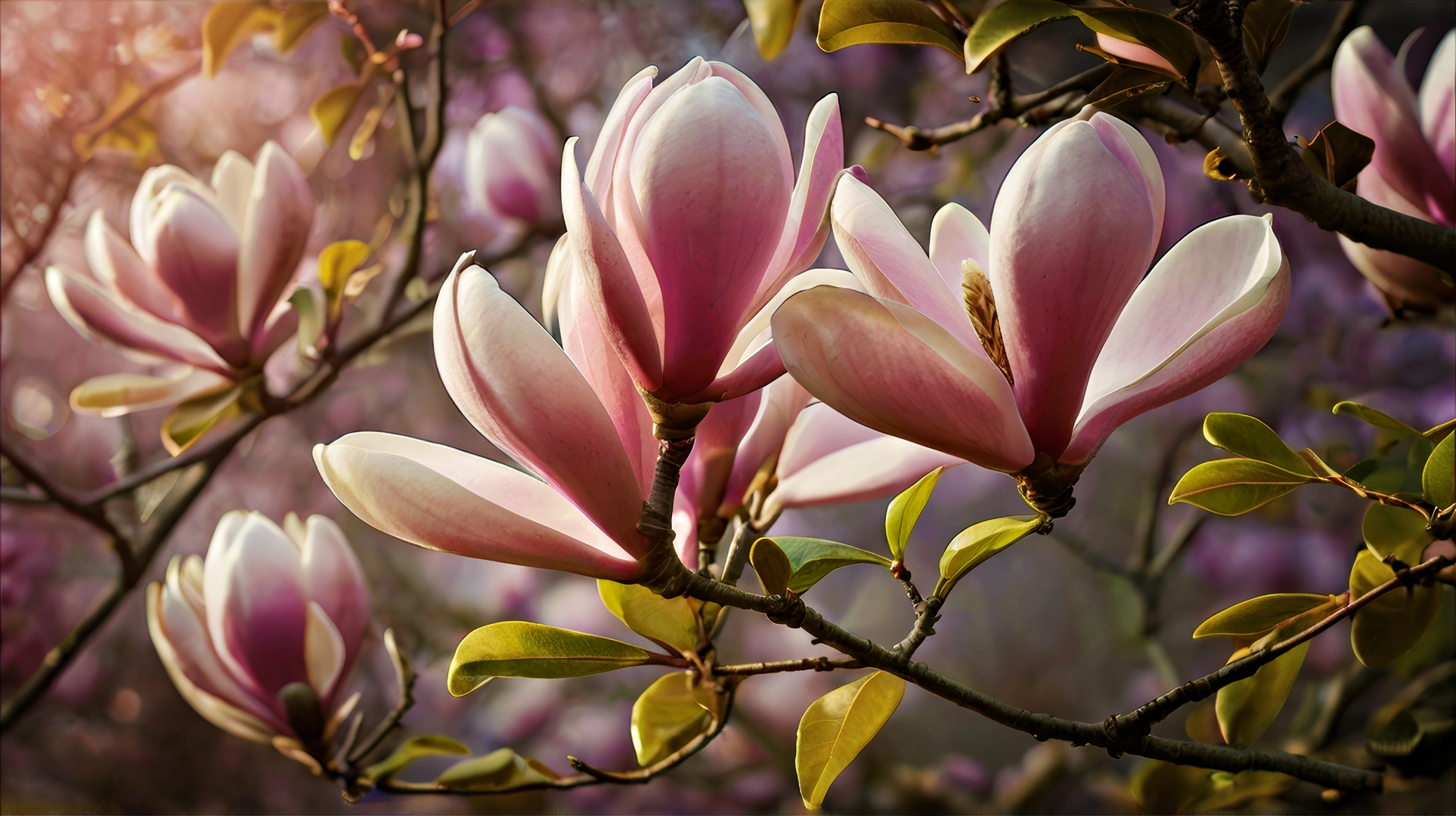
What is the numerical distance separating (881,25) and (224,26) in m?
0.40

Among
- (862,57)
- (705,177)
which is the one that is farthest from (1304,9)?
(705,177)

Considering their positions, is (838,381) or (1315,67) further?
(1315,67)

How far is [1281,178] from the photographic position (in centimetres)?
16

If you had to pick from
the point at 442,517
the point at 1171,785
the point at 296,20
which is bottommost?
the point at 1171,785

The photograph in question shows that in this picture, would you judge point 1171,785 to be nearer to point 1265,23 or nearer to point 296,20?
point 1265,23

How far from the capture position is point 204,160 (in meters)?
0.73

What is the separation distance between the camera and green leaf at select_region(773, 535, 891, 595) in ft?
0.57

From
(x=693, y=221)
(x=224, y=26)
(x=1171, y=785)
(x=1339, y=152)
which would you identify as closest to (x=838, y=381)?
(x=693, y=221)

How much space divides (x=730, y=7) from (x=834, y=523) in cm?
38

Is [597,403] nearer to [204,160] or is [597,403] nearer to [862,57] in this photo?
[862,57]

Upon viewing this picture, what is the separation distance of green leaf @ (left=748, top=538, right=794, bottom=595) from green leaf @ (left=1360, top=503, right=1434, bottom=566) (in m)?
0.15

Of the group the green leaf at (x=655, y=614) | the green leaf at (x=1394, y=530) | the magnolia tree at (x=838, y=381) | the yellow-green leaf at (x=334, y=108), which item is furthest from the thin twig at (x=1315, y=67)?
the yellow-green leaf at (x=334, y=108)

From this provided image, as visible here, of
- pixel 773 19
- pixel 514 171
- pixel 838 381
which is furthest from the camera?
pixel 514 171

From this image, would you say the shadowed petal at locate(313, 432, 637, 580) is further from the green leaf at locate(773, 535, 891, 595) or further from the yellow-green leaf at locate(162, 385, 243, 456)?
the yellow-green leaf at locate(162, 385, 243, 456)
